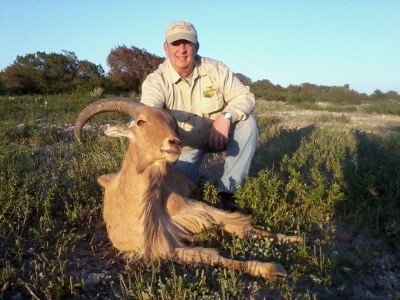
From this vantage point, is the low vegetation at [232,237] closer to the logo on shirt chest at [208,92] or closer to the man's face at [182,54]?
the logo on shirt chest at [208,92]

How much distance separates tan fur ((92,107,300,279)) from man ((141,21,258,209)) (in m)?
0.92

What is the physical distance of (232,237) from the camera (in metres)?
4.43

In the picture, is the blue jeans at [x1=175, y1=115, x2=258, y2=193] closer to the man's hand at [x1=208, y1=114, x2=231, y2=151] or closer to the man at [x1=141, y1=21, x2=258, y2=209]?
the man at [x1=141, y1=21, x2=258, y2=209]

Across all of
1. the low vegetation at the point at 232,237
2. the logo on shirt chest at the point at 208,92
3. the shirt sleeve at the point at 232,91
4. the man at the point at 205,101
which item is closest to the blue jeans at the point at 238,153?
the man at the point at 205,101

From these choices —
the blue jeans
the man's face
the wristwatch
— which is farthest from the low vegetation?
the man's face

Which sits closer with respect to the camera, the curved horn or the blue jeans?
the curved horn

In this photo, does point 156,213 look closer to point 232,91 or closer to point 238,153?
point 238,153

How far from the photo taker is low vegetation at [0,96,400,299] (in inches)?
135

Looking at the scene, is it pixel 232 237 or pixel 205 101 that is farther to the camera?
pixel 205 101

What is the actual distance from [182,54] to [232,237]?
A: 7.93ft

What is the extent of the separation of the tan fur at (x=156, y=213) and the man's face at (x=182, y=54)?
150 cm

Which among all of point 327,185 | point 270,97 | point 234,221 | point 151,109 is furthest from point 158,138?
point 270,97

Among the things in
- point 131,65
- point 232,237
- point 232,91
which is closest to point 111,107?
point 232,237

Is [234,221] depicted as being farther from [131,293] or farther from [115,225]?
[131,293]
